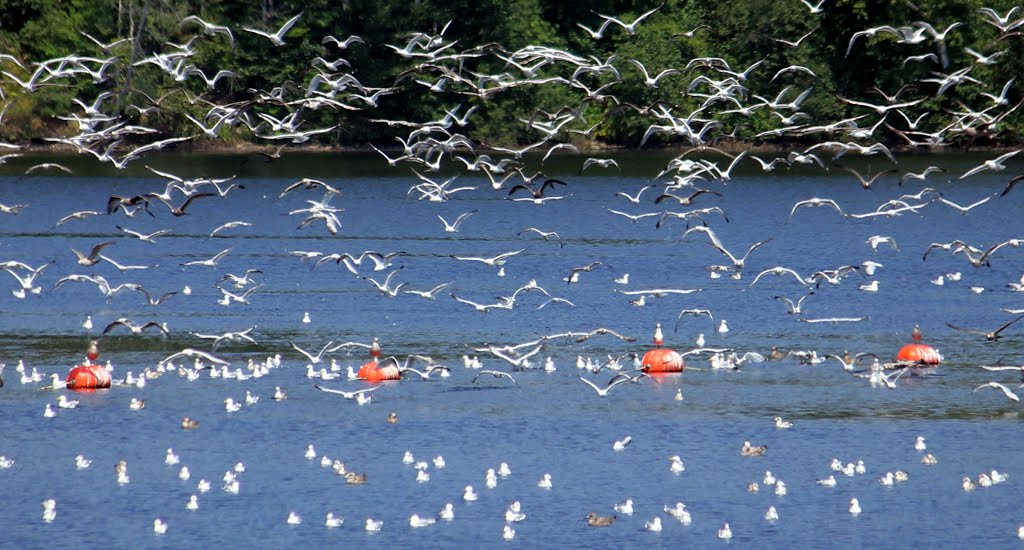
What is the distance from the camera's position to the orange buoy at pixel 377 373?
33.9 meters

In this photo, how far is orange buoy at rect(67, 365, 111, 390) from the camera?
108 feet

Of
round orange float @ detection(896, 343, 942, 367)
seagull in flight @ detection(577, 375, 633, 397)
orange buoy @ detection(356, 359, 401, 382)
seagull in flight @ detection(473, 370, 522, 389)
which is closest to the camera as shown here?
seagull in flight @ detection(577, 375, 633, 397)

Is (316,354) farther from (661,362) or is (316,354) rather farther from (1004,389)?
(1004,389)

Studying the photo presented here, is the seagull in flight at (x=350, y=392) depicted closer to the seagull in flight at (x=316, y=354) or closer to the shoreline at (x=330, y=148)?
the seagull in flight at (x=316, y=354)

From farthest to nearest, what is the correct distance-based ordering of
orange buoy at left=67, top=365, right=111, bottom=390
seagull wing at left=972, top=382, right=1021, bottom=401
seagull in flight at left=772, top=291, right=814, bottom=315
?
seagull in flight at left=772, top=291, right=814, bottom=315 → orange buoy at left=67, top=365, right=111, bottom=390 → seagull wing at left=972, top=382, right=1021, bottom=401

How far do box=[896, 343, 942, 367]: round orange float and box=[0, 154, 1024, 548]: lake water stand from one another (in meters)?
0.45

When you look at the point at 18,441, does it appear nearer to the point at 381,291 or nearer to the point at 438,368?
the point at 438,368


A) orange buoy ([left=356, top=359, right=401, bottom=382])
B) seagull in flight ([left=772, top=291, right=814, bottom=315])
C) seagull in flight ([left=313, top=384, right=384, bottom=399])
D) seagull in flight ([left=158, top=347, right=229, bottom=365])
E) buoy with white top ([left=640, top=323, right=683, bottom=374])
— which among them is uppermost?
buoy with white top ([left=640, top=323, right=683, bottom=374])

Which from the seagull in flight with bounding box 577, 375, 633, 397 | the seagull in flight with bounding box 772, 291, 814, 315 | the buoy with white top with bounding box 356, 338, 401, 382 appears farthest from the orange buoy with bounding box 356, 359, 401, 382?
the seagull in flight with bounding box 772, 291, 814, 315

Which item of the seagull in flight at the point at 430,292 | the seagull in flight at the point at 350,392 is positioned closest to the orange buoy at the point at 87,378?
the seagull in flight at the point at 350,392

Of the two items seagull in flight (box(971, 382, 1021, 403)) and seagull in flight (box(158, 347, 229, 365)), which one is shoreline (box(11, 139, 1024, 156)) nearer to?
seagull in flight (box(158, 347, 229, 365))

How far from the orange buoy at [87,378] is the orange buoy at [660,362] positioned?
33.8 feet

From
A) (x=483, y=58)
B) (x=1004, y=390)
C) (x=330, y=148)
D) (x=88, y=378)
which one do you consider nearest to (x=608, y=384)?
(x=1004, y=390)

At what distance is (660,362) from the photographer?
3466 cm
